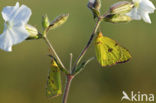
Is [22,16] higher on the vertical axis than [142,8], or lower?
higher

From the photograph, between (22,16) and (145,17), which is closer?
(22,16)

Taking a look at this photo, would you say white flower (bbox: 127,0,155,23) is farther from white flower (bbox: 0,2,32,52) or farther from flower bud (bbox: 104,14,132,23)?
white flower (bbox: 0,2,32,52)

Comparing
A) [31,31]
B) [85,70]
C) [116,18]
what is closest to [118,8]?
[116,18]

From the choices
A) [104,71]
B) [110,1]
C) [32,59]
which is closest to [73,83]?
[104,71]

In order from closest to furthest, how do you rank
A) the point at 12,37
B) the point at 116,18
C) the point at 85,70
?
the point at 12,37
the point at 116,18
the point at 85,70

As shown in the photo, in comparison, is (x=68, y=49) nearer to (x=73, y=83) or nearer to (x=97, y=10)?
(x=73, y=83)

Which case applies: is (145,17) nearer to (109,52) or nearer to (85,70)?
(109,52)

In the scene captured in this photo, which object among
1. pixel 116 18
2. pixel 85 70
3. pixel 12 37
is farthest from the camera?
pixel 85 70
